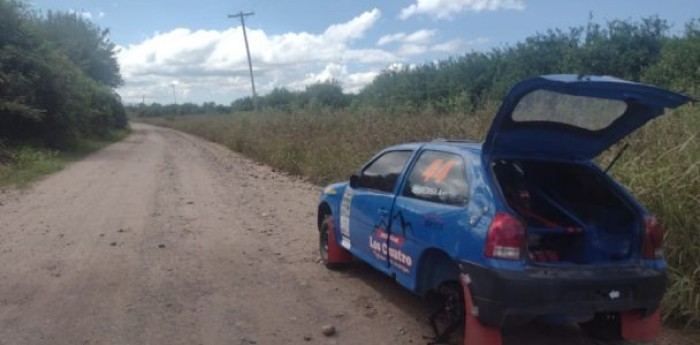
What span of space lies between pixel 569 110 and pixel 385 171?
5.96 ft

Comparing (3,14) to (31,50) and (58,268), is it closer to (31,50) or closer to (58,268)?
(31,50)

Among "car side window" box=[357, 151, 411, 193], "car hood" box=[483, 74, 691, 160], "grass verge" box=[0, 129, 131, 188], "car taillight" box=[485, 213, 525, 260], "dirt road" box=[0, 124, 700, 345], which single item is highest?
"car hood" box=[483, 74, 691, 160]

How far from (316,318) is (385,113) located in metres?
10.1

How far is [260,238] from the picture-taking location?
27.3ft

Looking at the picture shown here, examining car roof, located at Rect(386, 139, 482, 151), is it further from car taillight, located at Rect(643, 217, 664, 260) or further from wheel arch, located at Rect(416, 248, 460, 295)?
car taillight, located at Rect(643, 217, 664, 260)

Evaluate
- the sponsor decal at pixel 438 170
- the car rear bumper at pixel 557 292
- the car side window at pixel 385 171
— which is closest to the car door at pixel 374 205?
the car side window at pixel 385 171

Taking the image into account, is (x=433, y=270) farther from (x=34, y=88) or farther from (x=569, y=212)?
(x=34, y=88)

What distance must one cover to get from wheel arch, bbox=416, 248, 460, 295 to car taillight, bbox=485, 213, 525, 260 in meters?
0.54

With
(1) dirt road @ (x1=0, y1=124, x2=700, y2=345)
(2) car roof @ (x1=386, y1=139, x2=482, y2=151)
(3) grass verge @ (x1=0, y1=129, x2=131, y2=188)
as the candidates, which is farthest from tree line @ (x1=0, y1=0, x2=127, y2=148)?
(2) car roof @ (x1=386, y1=139, x2=482, y2=151)

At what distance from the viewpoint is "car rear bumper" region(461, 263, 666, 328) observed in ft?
12.7

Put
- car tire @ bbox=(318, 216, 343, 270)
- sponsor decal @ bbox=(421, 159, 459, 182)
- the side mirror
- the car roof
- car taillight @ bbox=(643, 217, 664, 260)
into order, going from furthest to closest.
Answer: car tire @ bbox=(318, 216, 343, 270)
the side mirror
the car roof
sponsor decal @ bbox=(421, 159, 459, 182)
car taillight @ bbox=(643, 217, 664, 260)

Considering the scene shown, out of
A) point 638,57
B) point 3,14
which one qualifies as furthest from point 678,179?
point 3,14

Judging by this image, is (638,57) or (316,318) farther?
(638,57)

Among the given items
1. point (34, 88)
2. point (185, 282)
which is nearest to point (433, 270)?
point (185, 282)
